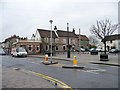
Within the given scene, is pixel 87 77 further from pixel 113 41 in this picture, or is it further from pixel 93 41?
pixel 93 41

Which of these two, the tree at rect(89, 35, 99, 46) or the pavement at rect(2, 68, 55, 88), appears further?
the tree at rect(89, 35, 99, 46)

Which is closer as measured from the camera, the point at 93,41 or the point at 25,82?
the point at 25,82

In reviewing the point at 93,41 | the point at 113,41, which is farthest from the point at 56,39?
the point at 93,41

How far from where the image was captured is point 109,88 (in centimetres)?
849

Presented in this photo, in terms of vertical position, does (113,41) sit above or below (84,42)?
below

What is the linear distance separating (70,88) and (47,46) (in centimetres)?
6151

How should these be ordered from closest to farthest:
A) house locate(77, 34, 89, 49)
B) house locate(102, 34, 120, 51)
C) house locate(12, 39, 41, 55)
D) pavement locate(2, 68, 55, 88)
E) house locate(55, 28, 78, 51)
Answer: pavement locate(2, 68, 55, 88) < house locate(12, 39, 41, 55) < house locate(102, 34, 120, 51) < house locate(55, 28, 78, 51) < house locate(77, 34, 89, 49)

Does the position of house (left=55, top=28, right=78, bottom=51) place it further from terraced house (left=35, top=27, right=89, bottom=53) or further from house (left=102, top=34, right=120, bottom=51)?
house (left=102, top=34, right=120, bottom=51)

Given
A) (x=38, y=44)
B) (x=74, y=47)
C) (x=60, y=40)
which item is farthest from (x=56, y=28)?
(x=38, y=44)

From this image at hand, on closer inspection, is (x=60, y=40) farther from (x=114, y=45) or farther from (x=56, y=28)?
(x=114, y=45)

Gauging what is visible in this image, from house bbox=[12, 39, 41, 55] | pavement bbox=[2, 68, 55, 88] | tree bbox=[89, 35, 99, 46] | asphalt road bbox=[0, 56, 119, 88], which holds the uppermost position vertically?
tree bbox=[89, 35, 99, 46]

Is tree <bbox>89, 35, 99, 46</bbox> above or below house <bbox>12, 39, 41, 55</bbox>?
above

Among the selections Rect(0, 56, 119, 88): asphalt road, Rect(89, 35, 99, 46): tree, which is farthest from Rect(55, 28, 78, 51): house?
Rect(0, 56, 119, 88): asphalt road

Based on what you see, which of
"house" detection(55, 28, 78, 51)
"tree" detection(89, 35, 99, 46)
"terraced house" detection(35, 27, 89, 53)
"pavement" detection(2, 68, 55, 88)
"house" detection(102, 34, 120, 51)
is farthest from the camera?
"tree" detection(89, 35, 99, 46)
